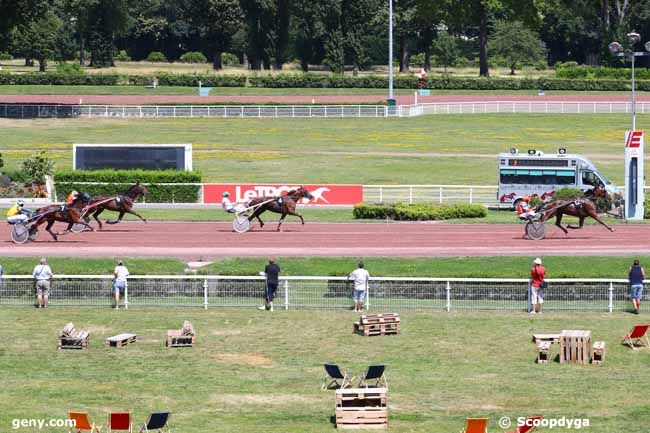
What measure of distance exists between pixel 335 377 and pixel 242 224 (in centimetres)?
1918

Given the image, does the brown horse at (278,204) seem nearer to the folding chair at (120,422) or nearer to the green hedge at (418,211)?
the green hedge at (418,211)

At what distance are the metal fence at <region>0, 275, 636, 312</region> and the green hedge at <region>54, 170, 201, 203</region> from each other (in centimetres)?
1904

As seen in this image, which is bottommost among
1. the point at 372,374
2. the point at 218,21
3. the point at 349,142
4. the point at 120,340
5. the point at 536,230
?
the point at 120,340

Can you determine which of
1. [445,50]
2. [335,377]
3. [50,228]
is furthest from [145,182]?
[445,50]

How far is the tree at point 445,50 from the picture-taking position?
5202 inches

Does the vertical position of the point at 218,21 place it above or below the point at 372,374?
above

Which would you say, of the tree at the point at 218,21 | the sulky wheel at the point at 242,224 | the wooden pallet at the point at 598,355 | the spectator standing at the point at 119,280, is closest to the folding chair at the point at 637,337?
the wooden pallet at the point at 598,355

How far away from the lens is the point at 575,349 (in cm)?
2633

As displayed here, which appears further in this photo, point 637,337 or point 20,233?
point 20,233

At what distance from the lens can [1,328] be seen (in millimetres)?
29984

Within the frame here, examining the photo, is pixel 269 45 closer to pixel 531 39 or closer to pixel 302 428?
pixel 531 39

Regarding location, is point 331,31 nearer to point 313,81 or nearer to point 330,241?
point 313,81

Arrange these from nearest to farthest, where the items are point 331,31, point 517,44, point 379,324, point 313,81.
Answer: point 379,324 → point 313,81 → point 331,31 → point 517,44

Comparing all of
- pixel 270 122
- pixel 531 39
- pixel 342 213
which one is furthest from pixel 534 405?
pixel 531 39
